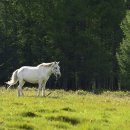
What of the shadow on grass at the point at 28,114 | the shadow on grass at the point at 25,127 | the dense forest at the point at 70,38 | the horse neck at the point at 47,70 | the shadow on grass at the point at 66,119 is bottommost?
the shadow on grass at the point at 25,127

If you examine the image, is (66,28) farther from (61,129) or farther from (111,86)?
(61,129)

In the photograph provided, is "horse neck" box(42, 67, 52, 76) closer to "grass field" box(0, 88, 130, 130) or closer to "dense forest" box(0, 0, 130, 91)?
"grass field" box(0, 88, 130, 130)

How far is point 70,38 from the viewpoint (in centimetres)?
6150

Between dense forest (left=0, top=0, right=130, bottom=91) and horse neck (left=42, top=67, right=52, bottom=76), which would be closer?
horse neck (left=42, top=67, right=52, bottom=76)

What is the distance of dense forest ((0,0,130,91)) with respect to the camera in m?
60.8

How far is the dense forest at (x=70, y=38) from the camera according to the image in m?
60.8

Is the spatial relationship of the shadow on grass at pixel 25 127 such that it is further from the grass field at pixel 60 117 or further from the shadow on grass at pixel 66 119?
the shadow on grass at pixel 66 119

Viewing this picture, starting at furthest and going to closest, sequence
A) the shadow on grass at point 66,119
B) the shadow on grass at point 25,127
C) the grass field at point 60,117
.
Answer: the shadow on grass at point 66,119, the grass field at point 60,117, the shadow on grass at point 25,127

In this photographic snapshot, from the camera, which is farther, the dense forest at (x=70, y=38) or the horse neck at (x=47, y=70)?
the dense forest at (x=70, y=38)

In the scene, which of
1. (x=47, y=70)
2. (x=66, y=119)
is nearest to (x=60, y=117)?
(x=66, y=119)

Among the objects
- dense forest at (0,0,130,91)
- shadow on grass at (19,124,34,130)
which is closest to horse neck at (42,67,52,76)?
shadow on grass at (19,124,34,130)

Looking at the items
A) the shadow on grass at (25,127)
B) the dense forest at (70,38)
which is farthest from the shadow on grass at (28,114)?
the dense forest at (70,38)

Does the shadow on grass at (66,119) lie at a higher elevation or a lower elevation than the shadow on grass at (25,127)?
higher

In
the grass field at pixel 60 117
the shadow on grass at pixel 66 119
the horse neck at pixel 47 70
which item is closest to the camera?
the grass field at pixel 60 117
